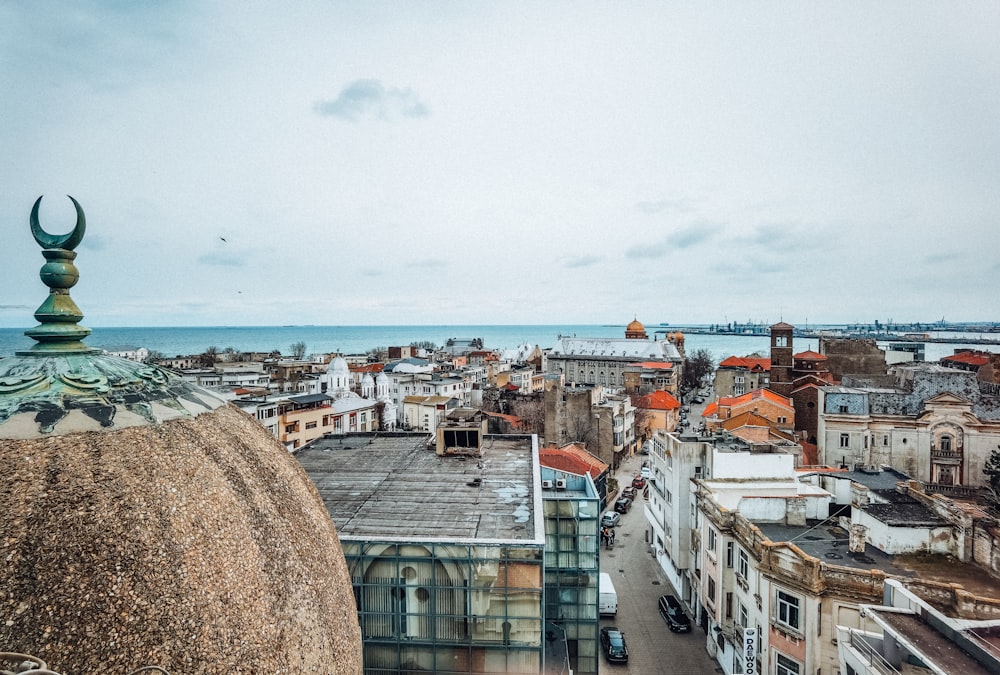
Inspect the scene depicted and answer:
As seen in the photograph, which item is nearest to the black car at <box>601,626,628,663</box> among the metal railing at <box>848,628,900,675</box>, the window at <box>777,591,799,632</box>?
the window at <box>777,591,799,632</box>

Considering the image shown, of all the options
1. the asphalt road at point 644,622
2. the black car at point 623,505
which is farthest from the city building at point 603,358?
the asphalt road at point 644,622

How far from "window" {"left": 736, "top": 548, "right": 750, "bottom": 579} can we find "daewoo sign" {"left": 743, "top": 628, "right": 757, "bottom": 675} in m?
1.98

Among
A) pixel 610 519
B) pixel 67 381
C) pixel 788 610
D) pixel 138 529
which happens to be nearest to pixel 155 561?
pixel 138 529

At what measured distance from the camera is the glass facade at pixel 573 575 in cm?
1883

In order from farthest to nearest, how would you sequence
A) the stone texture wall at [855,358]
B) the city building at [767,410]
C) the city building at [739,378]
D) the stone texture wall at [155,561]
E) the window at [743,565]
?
the city building at [739,378], the stone texture wall at [855,358], the city building at [767,410], the window at [743,565], the stone texture wall at [155,561]

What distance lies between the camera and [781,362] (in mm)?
61625

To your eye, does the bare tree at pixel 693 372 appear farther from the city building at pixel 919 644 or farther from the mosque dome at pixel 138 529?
the mosque dome at pixel 138 529

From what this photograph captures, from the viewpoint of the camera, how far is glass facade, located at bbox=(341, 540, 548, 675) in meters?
13.4

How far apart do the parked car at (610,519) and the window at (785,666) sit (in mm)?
19711

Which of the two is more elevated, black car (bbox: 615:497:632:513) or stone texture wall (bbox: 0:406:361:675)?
stone texture wall (bbox: 0:406:361:675)

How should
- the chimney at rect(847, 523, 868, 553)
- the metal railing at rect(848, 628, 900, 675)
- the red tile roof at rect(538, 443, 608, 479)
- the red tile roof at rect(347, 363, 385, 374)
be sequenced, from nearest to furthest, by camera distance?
1. the metal railing at rect(848, 628, 900, 675)
2. the chimney at rect(847, 523, 868, 553)
3. the red tile roof at rect(538, 443, 608, 479)
4. the red tile roof at rect(347, 363, 385, 374)

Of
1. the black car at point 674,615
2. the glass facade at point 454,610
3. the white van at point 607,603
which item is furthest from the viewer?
the white van at point 607,603

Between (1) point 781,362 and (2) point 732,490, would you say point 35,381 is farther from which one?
(1) point 781,362

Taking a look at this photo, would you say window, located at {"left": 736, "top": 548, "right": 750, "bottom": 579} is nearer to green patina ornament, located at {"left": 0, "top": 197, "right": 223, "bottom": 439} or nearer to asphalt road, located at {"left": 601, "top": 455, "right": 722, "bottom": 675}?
asphalt road, located at {"left": 601, "top": 455, "right": 722, "bottom": 675}
